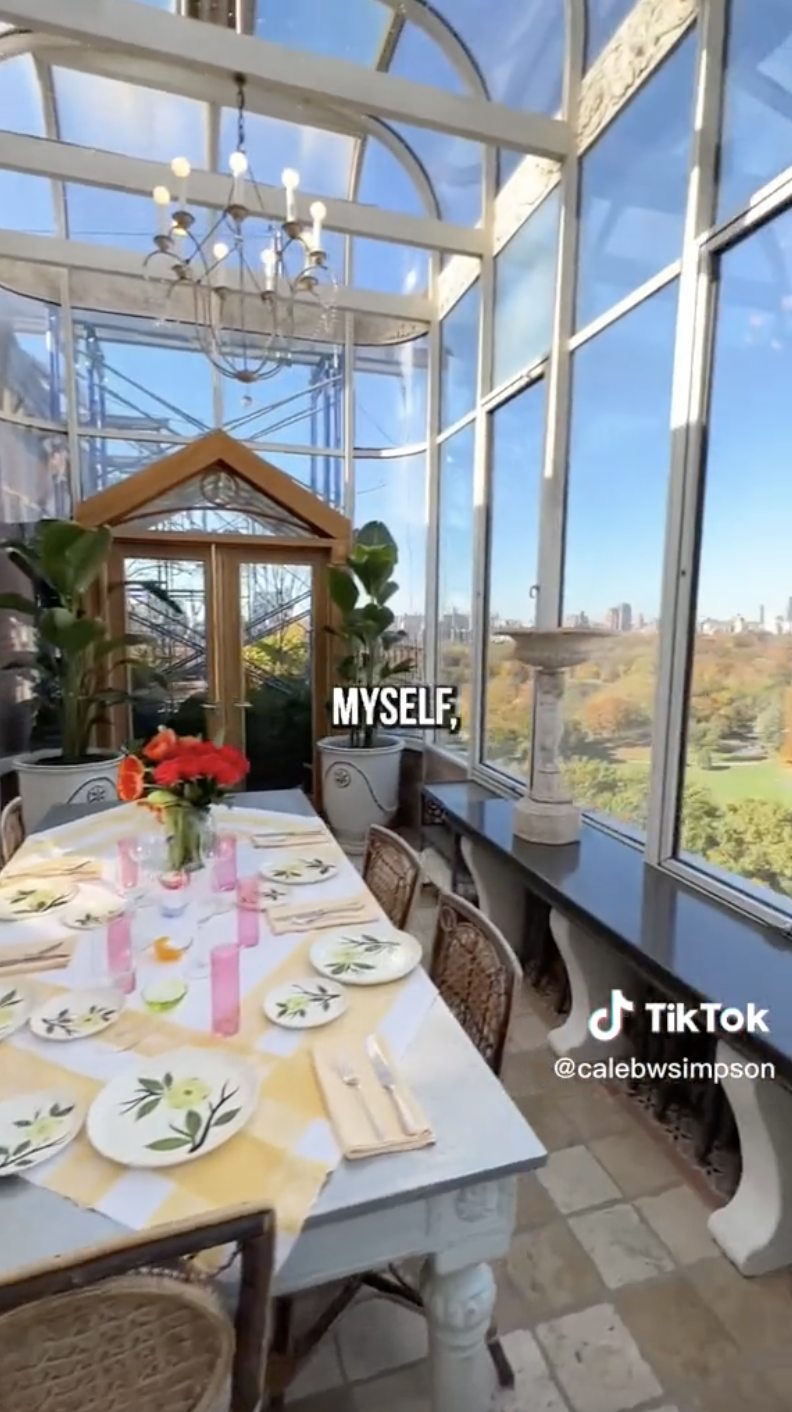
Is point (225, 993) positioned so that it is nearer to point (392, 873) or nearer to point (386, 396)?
point (392, 873)

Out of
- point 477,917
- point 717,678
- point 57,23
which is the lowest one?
point 477,917

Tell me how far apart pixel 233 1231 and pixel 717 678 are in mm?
2085

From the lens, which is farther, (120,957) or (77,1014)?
(120,957)

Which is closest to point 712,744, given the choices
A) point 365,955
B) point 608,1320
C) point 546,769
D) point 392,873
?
point 546,769

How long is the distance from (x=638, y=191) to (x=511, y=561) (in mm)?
1699

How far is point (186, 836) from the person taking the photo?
1914mm

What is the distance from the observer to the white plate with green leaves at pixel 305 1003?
1.33 metres

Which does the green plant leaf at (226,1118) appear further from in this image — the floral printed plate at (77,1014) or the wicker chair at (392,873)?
the wicker chair at (392,873)

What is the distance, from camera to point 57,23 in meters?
2.50

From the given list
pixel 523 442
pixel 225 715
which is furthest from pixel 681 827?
pixel 225 715

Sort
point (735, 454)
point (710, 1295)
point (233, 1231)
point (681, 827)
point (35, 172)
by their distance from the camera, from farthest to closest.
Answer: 1. point (35, 172)
2. point (681, 827)
3. point (735, 454)
4. point (710, 1295)
5. point (233, 1231)

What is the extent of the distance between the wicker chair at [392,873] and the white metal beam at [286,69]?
9.78ft

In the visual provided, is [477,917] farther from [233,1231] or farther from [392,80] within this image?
[392,80]

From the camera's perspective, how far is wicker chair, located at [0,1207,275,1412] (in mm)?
708
